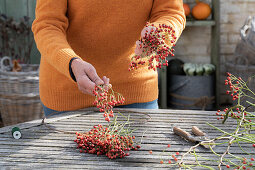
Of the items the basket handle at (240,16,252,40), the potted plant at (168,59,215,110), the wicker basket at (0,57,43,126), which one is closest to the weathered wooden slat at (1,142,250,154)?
the wicker basket at (0,57,43,126)

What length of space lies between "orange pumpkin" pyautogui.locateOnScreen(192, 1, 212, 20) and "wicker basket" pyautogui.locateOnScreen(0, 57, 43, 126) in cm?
174

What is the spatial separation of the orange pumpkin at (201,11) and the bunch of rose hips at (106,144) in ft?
9.02

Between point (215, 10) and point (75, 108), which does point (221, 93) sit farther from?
point (75, 108)

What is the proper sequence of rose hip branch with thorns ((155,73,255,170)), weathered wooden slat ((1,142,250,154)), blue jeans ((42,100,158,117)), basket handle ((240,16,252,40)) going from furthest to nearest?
basket handle ((240,16,252,40))
blue jeans ((42,100,158,117))
weathered wooden slat ((1,142,250,154))
rose hip branch with thorns ((155,73,255,170))

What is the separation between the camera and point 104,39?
1.55m

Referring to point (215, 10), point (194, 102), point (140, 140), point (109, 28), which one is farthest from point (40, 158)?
point (215, 10)

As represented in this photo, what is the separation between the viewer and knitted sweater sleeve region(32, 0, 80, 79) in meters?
1.25

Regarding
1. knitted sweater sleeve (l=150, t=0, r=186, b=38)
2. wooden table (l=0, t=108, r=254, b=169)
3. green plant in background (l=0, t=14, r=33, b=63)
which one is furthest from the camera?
green plant in background (l=0, t=14, r=33, b=63)

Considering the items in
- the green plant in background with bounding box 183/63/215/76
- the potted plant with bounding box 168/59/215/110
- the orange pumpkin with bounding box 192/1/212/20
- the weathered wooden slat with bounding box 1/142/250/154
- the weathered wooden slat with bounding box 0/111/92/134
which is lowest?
the potted plant with bounding box 168/59/215/110

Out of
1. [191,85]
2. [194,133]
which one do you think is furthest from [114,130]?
[191,85]

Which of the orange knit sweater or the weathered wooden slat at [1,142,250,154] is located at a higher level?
the orange knit sweater

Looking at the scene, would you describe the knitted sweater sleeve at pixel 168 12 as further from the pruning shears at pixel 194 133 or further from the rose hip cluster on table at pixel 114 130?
the pruning shears at pixel 194 133

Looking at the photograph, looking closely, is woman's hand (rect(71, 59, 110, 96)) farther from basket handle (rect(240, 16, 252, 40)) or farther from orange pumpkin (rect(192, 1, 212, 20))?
orange pumpkin (rect(192, 1, 212, 20))

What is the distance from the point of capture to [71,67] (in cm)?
121
